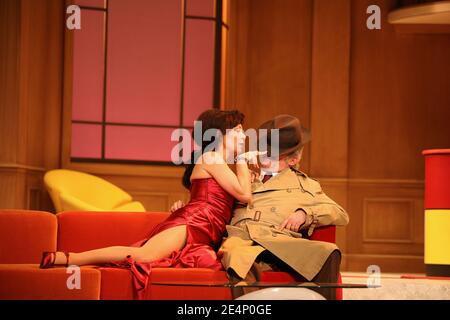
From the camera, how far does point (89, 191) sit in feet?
22.0

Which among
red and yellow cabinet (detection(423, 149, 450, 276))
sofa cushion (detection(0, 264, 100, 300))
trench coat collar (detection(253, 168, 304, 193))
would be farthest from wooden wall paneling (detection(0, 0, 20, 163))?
red and yellow cabinet (detection(423, 149, 450, 276))

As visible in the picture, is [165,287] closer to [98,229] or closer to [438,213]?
[98,229]

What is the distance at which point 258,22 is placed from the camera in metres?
7.74

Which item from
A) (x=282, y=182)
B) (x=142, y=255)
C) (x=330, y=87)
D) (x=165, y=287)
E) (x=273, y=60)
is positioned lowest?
(x=165, y=287)

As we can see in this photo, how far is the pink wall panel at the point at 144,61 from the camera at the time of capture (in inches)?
293

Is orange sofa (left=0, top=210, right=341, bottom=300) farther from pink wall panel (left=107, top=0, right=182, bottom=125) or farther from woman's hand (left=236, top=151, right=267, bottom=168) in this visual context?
pink wall panel (left=107, top=0, right=182, bottom=125)

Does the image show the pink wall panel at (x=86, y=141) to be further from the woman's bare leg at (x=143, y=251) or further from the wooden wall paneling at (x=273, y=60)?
→ the woman's bare leg at (x=143, y=251)

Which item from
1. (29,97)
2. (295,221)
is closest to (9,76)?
(29,97)

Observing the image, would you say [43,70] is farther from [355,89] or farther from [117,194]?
[355,89]

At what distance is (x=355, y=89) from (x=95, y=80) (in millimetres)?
2429

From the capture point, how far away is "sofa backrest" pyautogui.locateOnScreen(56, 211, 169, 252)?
4172mm

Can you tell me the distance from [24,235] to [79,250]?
0.94 ft

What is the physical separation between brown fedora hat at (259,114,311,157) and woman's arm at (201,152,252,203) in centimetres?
20

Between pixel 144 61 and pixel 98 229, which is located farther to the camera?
pixel 144 61
